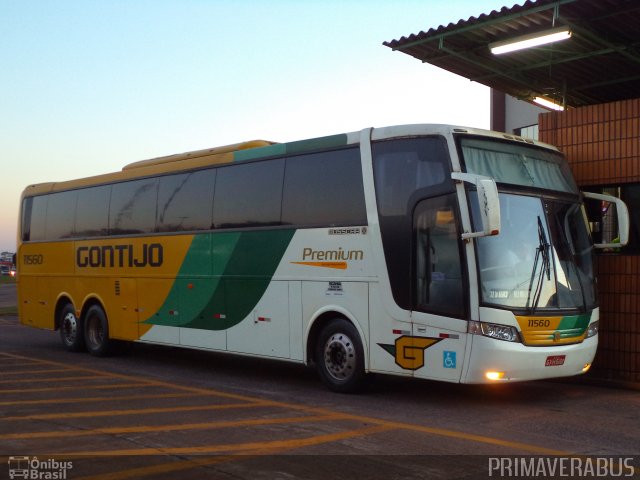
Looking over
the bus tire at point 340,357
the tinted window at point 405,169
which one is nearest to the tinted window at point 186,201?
the bus tire at point 340,357

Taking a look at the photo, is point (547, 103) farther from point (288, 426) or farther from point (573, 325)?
point (288, 426)

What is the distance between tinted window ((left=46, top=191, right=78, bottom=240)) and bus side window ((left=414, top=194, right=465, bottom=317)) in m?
9.05

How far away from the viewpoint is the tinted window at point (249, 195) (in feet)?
39.1

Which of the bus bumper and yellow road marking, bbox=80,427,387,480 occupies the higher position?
the bus bumper

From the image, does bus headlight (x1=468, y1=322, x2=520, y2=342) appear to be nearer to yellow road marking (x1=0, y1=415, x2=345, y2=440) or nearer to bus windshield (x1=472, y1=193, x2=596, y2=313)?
bus windshield (x1=472, y1=193, x2=596, y2=313)

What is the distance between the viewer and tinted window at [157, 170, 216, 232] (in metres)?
13.1

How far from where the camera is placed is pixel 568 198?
34.6 feet

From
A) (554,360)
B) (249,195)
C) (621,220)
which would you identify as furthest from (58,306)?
(621,220)

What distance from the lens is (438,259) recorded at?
9664 millimetres

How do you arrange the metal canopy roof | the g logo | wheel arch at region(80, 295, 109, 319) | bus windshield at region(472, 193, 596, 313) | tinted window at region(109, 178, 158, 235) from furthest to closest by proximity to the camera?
wheel arch at region(80, 295, 109, 319) → tinted window at region(109, 178, 158, 235) → the metal canopy roof → the g logo → bus windshield at region(472, 193, 596, 313)

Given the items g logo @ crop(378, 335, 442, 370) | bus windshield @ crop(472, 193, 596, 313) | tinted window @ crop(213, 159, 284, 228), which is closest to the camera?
bus windshield @ crop(472, 193, 596, 313)

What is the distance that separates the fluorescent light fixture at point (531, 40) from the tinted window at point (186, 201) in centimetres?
477

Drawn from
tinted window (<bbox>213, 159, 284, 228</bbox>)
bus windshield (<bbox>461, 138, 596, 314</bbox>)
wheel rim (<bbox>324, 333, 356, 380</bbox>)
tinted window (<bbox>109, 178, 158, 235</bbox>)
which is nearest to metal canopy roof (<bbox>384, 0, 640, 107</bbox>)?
bus windshield (<bbox>461, 138, 596, 314</bbox>)

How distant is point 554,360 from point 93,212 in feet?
31.8
